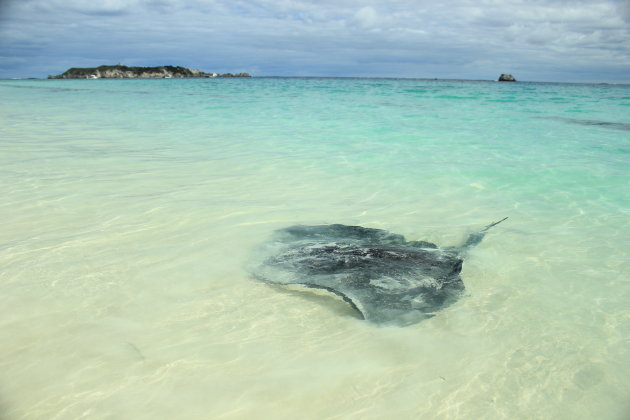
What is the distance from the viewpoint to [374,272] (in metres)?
3.12

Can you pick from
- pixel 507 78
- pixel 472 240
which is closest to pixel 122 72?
pixel 507 78

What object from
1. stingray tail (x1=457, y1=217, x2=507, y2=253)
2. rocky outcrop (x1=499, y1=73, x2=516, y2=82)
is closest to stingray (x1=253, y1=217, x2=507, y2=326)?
stingray tail (x1=457, y1=217, x2=507, y2=253)

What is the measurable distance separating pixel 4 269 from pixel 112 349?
1.59m

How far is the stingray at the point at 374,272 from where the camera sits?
2.83m

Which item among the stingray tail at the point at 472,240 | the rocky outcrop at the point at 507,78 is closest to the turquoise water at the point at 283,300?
the stingray tail at the point at 472,240

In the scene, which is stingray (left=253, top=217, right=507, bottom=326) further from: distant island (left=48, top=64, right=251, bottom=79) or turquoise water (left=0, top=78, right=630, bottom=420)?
distant island (left=48, top=64, right=251, bottom=79)

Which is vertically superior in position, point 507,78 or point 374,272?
point 507,78

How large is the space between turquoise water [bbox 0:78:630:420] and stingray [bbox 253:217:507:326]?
4.3 inches

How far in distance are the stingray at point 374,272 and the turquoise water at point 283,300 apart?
0.11 meters

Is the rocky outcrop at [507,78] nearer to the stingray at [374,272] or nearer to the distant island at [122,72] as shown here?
the distant island at [122,72]

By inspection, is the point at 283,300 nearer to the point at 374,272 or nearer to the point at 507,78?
the point at 374,272

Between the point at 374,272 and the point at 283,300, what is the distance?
2.22 ft

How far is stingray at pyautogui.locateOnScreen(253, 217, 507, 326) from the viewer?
2828 mm

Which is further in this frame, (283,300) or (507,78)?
(507,78)
